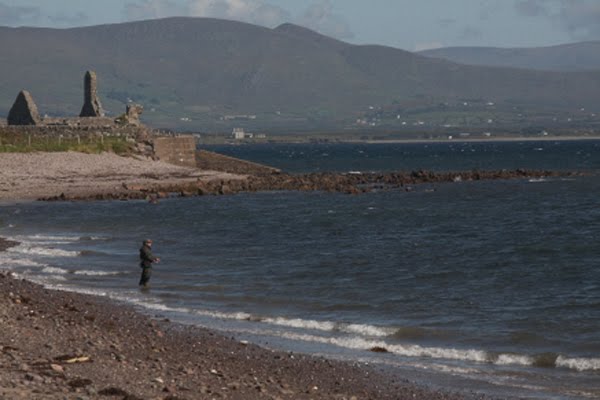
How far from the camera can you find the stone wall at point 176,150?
7544 centimetres

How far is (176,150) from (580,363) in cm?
5985

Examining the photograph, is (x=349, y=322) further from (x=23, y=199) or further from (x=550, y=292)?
(x=23, y=199)

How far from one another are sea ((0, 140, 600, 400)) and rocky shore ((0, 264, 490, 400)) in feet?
3.23

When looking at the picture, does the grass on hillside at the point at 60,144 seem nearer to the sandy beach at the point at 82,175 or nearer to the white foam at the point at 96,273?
the sandy beach at the point at 82,175

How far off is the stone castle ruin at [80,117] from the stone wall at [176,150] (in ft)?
15.1

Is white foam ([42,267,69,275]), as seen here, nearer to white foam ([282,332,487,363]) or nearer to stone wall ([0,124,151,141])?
white foam ([282,332,487,363])

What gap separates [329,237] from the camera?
3947 centimetres

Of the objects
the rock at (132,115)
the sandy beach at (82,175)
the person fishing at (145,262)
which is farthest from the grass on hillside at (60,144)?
the person fishing at (145,262)

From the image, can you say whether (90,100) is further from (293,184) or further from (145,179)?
(293,184)

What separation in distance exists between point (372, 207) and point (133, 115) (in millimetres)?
36735

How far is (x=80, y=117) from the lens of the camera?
81.7 meters

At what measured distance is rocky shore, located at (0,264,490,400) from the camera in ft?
46.0

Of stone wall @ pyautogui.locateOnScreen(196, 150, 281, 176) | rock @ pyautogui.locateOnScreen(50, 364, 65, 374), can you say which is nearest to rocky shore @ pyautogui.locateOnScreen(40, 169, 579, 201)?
stone wall @ pyautogui.locateOnScreen(196, 150, 281, 176)

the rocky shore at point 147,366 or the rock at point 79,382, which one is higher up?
the rock at point 79,382
